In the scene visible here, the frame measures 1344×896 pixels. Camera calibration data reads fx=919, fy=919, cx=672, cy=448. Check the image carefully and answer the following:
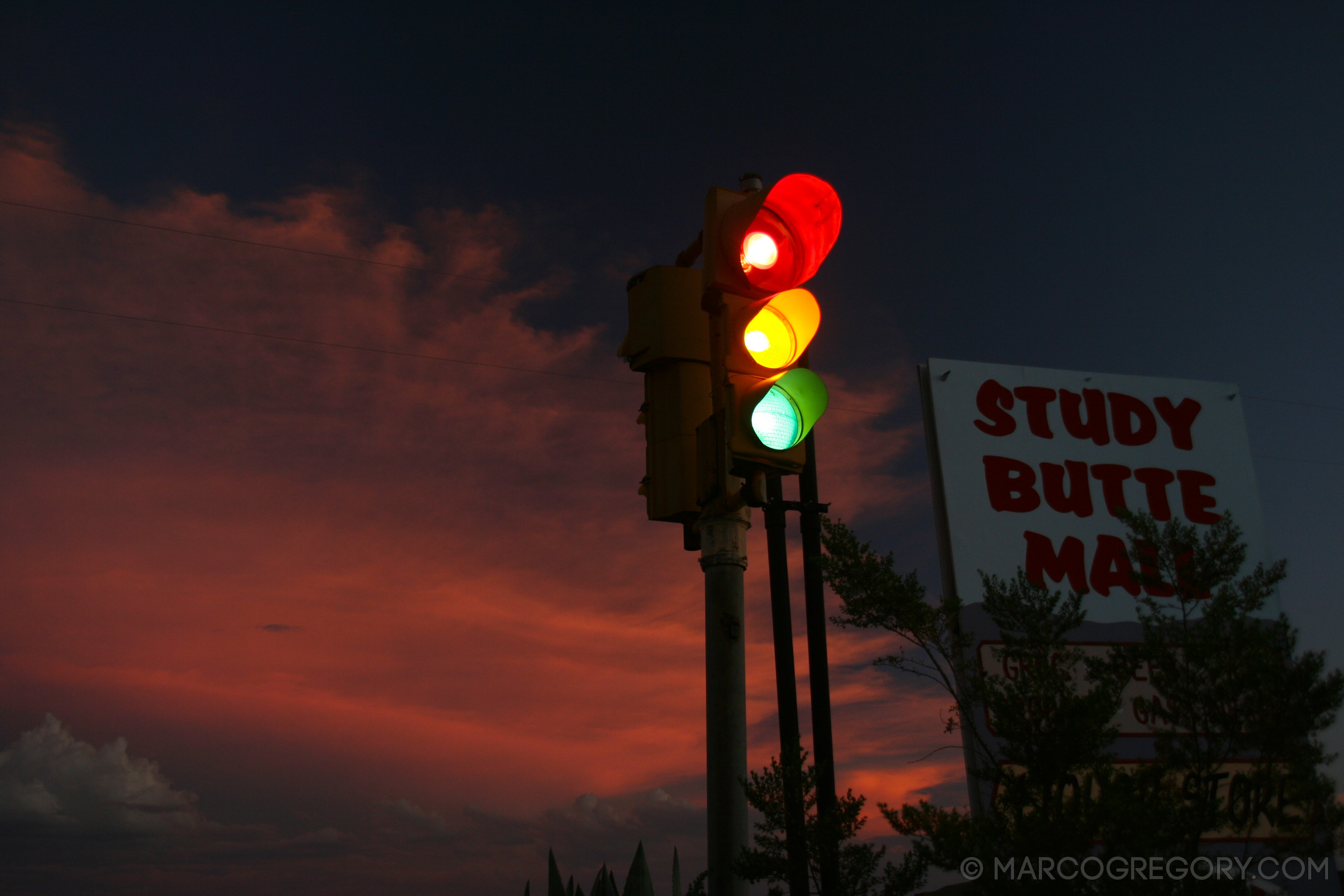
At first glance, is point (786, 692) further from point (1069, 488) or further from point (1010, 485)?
point (1069, 488)

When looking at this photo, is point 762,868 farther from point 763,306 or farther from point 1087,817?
point 763,306

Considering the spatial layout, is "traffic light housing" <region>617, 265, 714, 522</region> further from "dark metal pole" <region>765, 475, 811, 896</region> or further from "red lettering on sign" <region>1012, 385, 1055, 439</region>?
"red lettering on sign" <region>1012, 385, 1055, 439</region>

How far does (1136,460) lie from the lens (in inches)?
510

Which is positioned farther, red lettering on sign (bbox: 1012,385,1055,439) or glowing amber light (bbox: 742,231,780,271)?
red lettering on sign (bbox: 1012,385,1055,439)

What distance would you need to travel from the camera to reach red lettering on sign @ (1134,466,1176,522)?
505 inches

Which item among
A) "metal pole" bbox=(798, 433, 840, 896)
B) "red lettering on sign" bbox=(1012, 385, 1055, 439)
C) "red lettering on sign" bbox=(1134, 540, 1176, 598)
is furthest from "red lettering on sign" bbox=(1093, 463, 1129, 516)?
"metal pole" bbox=(798, 433, 840, 896)

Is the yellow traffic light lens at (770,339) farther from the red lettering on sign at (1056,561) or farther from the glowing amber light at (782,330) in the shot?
the red lettering on sign at (1056,561)

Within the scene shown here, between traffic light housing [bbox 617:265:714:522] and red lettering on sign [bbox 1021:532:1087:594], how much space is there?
7624 millimetres

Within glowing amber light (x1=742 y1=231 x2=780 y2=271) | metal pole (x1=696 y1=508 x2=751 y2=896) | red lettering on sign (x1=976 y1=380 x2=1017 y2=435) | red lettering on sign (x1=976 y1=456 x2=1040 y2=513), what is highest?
red lettering on sign (x1=976 y1=380 x2=1017 y2=435)

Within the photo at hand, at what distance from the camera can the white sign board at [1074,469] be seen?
11383 millimetres

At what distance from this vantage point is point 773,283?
4.16 m

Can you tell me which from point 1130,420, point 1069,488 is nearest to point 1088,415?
point 1130,420

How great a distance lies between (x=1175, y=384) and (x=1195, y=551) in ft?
14.1

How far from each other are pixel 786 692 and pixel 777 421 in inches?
192
